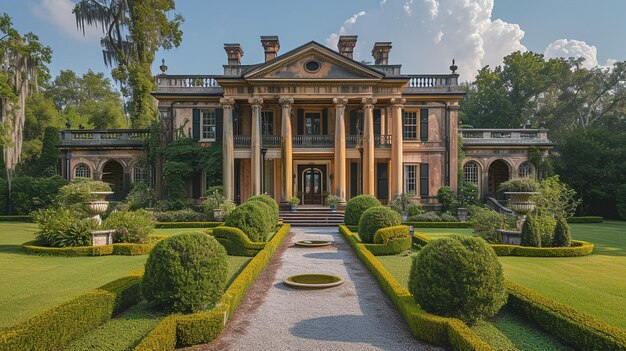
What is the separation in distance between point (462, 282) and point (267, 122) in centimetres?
2285

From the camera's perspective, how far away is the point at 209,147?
26516mm

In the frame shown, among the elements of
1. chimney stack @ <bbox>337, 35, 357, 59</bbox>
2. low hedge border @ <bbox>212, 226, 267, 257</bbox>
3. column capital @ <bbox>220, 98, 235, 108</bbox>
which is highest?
chimney stack @ <bbox>337, 35, 357, 59</bbox>

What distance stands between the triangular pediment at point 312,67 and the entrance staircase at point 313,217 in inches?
317

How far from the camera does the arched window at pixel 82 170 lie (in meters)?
28.5

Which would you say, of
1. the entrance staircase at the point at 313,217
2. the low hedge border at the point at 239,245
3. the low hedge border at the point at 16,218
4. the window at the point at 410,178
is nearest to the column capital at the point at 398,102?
the window at the point at 410,178

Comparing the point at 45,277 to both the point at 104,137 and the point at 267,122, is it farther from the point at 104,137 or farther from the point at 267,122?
the point at 104,137

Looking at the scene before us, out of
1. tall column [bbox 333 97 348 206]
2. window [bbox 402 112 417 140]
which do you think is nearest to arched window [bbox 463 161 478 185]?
window [bbox 402 112 417 140]

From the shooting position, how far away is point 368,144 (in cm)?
2525

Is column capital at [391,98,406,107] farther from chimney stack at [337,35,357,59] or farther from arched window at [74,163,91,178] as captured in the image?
arched window at [74,163,91,178]

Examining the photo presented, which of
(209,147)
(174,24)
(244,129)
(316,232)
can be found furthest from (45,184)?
(316,232)

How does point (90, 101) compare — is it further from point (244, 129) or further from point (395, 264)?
point (395, 264)

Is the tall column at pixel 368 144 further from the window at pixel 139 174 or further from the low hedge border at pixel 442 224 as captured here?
the window at pixel 139 174

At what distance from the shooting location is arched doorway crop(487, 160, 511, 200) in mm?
30578

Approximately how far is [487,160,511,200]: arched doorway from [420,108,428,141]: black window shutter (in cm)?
673
